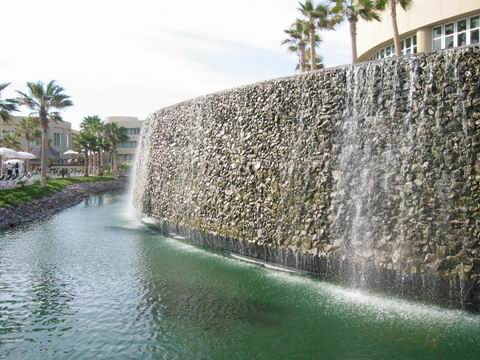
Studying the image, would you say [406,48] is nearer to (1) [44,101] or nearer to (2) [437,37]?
(2) [437,37]

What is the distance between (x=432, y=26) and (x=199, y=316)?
2116 cm

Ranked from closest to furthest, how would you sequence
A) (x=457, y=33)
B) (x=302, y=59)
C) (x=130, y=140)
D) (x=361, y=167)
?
(x=361, y=167), (x=457, y=33), (x=302, y=59), (x=130, y=140)

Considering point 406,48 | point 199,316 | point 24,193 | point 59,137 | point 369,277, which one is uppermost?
point 406,48

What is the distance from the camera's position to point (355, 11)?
2539 cm

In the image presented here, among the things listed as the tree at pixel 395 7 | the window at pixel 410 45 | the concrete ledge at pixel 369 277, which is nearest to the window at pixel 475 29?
the tree at pixel 395 7

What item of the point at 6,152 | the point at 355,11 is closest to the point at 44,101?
the point at 6,152

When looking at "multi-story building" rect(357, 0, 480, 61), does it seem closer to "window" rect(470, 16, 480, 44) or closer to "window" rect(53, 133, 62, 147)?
"window" rect(470, 16, 480, 44)

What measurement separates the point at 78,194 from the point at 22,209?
46.1ft

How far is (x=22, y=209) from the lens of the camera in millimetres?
24375

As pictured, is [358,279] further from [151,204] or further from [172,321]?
[151,204]

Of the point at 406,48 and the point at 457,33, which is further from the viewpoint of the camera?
the point at 406,48

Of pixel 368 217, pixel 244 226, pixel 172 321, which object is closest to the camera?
pixel 172 321

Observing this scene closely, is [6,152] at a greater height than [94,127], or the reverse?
[94,127]

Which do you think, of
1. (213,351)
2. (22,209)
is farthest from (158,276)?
(22,209)
